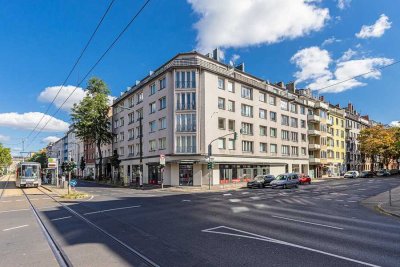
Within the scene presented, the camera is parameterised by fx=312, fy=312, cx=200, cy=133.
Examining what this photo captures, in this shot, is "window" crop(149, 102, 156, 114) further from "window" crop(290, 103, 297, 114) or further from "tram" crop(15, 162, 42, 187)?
"window" crop(290, 103, 297, 114)

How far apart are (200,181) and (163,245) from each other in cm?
3096

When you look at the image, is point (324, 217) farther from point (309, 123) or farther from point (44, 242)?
point (309, 123)

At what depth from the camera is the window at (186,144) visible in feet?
128

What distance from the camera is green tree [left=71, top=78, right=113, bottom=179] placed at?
55.3m

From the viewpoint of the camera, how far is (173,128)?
3959 centimetres

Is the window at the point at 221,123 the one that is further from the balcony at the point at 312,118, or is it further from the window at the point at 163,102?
the balcony at the point at 312,118

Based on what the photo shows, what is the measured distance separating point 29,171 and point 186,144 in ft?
66.1

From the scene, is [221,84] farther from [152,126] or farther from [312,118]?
[312,118]

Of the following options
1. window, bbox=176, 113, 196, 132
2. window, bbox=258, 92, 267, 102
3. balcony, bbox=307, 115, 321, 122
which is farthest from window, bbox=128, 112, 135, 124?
balcony, bbox=307, 115, 321, 122

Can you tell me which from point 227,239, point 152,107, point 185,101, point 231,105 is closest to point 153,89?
point 152,107

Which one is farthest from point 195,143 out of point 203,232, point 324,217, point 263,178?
point 203,232

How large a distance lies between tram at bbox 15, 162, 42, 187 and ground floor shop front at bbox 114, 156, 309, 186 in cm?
1153

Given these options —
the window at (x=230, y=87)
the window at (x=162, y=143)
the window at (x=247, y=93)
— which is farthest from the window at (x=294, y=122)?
the window at (x=162, y=143)

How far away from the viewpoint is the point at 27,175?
39219 millimetres
